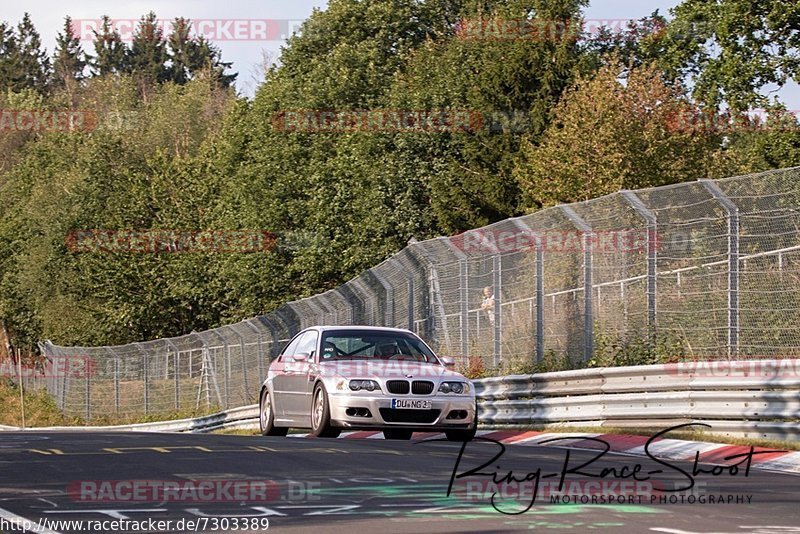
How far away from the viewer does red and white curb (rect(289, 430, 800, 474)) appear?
1285 cm

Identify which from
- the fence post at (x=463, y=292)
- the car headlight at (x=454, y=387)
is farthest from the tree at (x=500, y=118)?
the car headlight at (x=454, y=387)

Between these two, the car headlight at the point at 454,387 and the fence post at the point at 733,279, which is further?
the car headlight at the point at 454,387

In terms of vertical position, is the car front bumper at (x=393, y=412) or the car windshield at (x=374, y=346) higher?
the car windshield at (x=374, y=346)

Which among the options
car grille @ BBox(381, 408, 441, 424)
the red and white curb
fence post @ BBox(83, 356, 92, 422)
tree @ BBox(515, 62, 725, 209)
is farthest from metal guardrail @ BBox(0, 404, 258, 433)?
tree @ BBox(515, 62, 725, 209)

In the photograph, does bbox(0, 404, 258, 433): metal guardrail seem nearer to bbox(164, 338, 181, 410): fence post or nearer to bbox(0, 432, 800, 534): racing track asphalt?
bbox(164, 338, 181, 410): fence post

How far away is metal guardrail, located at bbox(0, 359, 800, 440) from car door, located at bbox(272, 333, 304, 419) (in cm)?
300

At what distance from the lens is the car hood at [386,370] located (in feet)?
54.0

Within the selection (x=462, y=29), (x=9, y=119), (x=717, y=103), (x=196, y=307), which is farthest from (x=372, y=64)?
(x=9, y=119)

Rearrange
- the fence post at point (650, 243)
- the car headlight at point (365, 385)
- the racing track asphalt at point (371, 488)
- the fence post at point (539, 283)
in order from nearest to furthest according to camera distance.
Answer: the racing track asphalt at point (371, 488) < the car headlight at point (365, 385) < the fence post at point (650, 243) < the fence post at point (539, 283)

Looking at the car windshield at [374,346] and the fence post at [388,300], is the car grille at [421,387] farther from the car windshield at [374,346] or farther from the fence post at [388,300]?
the fence post at [388,300]

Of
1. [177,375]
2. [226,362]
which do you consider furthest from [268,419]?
[177,375]

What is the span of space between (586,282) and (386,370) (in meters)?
3.38

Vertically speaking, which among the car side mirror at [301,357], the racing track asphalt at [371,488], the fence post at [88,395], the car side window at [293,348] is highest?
the car side window at [293,348]

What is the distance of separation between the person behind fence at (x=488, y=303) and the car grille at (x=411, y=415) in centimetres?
525
